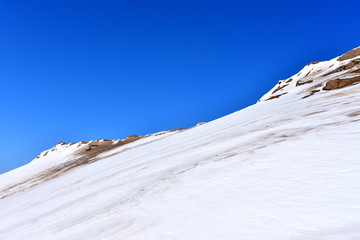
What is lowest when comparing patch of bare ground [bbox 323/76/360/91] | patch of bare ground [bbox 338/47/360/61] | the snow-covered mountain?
the snow-covered mountain

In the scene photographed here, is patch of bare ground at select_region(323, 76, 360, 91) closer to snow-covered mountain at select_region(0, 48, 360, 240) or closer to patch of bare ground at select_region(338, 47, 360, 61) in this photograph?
snow-covered mountain at select_region(0, 48, 360, 240)

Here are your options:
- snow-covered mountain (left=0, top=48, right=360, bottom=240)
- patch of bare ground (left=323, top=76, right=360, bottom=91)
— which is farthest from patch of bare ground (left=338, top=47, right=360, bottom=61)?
snow-covered mountain (left=0, top=48, right=360, bottom=240)

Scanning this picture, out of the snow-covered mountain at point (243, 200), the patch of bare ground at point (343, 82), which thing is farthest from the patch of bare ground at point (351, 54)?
the snow-covered mountain at point (243, 200)

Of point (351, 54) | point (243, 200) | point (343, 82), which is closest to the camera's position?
point (243, 200)

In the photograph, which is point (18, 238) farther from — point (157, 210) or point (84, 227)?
point (157, 210)

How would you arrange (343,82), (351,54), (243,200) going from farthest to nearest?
1. (351,54)
2. (343,82)
3. (243,200)

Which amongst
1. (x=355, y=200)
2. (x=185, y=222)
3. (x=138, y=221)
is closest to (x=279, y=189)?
(x=355, y=200)

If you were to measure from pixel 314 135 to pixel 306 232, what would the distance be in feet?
13.6

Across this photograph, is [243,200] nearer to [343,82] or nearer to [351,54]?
[343,82]

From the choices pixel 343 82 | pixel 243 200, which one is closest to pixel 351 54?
pixel 343 82

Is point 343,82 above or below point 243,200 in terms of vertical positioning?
above

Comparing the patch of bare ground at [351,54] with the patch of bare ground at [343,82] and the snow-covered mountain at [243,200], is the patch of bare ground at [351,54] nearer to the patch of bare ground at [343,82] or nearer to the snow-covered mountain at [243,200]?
the patch of bare ground at [343,82]

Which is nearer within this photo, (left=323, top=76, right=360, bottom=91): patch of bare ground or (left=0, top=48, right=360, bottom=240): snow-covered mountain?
(left=0, top=48, right=360, bottom=240): snow-covered mountain

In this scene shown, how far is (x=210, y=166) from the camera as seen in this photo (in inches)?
233
